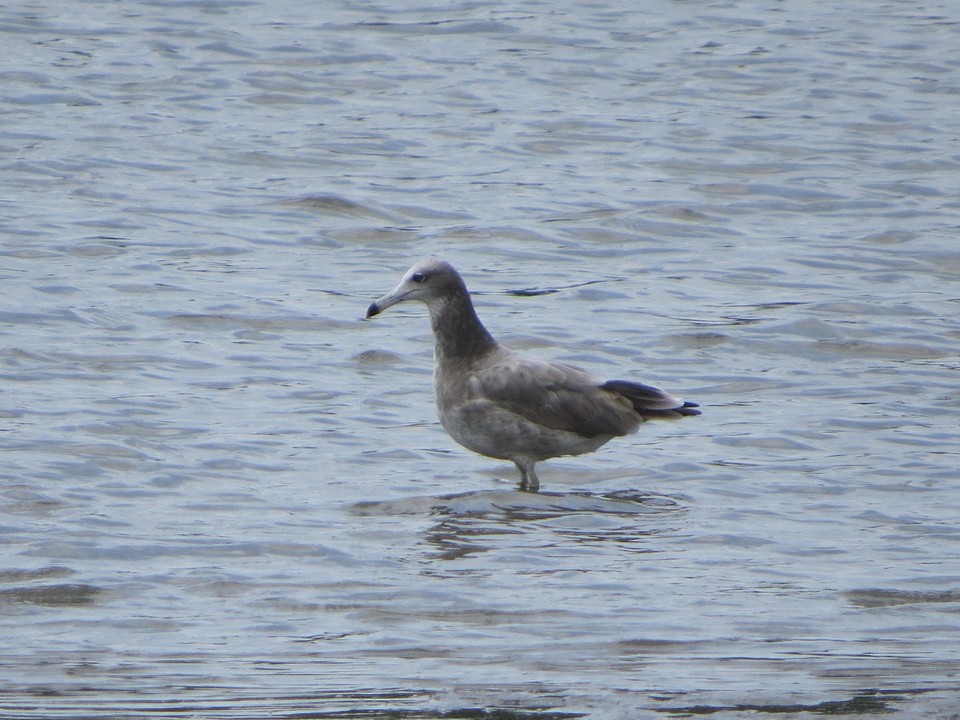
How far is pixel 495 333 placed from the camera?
12859mm

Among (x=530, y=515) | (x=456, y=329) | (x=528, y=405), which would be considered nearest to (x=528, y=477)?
(x=528, y=405)

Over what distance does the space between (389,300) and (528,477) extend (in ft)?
4.24

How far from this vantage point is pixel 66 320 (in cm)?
1247

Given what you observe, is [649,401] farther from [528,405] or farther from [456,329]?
[456,329]

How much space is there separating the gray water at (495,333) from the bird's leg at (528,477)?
0.09 metres

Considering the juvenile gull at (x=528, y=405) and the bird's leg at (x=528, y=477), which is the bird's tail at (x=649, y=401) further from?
the bird's leg at (x=528, y=477)

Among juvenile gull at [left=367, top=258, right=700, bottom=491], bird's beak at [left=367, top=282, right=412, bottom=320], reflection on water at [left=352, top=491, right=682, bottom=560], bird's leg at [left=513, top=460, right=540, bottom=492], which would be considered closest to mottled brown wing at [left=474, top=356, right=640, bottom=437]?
juvenile gull at [left=367, top=258, right=700, bottom=491]

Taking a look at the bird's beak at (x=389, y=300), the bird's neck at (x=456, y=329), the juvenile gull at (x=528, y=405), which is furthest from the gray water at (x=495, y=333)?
the bird's beak at (x=389, y=300)

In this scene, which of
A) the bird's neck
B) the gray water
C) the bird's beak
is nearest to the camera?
the gray water

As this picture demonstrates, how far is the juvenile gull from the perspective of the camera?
31.5ft

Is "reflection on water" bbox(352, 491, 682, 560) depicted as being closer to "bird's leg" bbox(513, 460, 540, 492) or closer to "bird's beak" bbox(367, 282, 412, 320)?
"bird's leg" bbox(513, 460, 540, 492)

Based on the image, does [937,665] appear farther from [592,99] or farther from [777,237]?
[592,99]

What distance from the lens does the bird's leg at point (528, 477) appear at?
31.8 ft

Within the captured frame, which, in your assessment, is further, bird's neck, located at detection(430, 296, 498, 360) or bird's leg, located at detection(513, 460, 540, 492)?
bird's neck, located at detection(430, 296, 498, 360)
